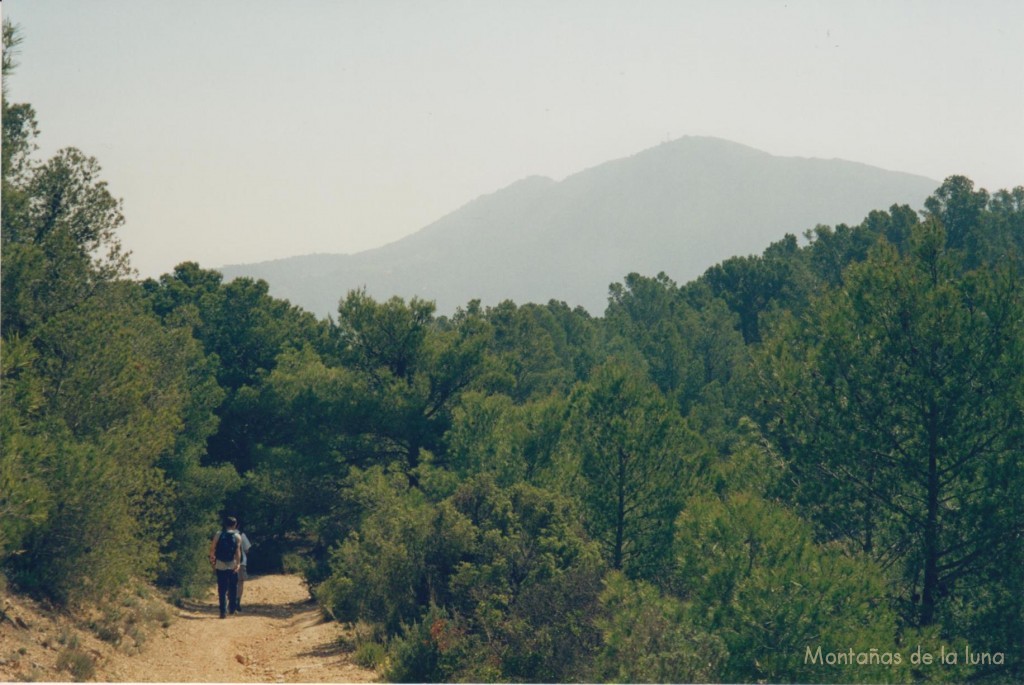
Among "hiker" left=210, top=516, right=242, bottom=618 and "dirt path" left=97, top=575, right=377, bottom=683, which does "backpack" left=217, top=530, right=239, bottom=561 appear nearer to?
"hiker" left=210, top=516, right=242, bottom=618

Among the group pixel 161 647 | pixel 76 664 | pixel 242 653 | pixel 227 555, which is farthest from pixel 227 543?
pixel 76 664

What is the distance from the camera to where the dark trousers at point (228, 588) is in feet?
71.8

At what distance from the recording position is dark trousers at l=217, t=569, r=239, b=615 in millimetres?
21875

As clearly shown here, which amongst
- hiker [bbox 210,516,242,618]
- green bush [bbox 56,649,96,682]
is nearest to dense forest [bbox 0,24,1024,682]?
hiker [bbox 210,516,242,618]

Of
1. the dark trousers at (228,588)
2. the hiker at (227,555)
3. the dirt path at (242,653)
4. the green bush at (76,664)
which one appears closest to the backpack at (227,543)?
the hiker at (227,555)

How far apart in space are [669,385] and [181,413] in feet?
87.5

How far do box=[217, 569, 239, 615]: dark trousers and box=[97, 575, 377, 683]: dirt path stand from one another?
339 millimetres

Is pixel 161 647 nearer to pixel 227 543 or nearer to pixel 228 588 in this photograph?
pixel 227 543

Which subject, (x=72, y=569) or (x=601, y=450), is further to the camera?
(x=601, y=450)

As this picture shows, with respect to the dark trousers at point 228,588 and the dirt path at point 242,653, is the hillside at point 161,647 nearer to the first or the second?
the dirt path at point 242,653

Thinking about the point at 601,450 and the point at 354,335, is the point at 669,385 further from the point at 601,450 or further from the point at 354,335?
the point at 601,450

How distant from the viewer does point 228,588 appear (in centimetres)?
2259

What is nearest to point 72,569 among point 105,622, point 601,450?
point 105,622

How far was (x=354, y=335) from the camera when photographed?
32156 millimetres
